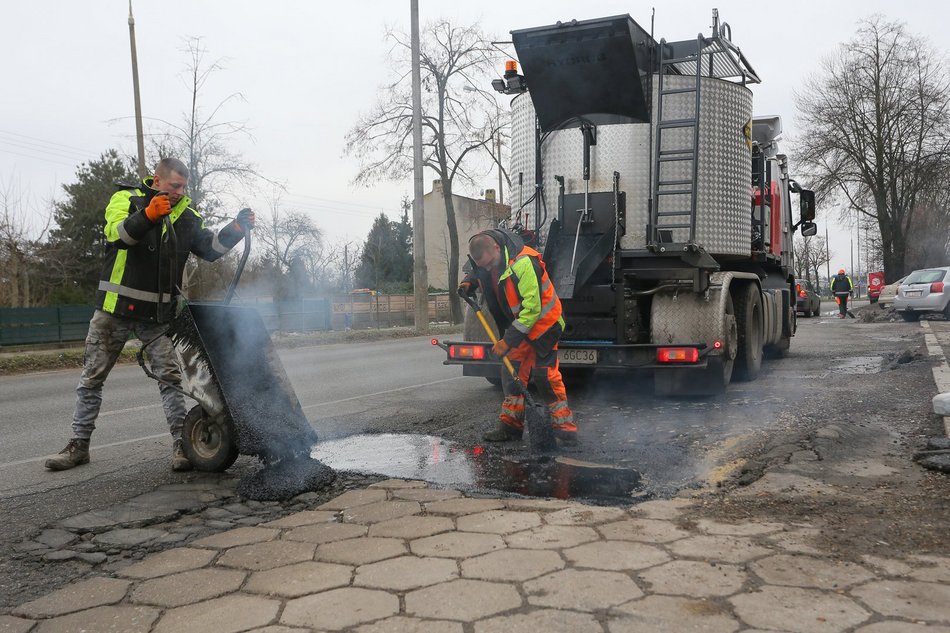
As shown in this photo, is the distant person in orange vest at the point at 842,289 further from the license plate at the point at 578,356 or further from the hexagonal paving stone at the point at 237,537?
the hexagonal paving stone at the point at 237,537

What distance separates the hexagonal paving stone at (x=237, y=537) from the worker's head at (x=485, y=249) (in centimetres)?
251

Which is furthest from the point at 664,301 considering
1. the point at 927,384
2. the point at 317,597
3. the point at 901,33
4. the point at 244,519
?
the point at 901,33

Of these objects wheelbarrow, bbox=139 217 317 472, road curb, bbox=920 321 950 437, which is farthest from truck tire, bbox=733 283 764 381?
wheelbarrow, bbox=139 217 317 472

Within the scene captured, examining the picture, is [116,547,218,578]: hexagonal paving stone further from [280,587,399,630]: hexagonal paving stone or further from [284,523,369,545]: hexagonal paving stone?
[280,587,399,630]: hexagonal paving stone

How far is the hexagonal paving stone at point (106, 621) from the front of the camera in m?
2.41

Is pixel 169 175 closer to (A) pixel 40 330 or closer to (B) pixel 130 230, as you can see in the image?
(B) pixel 130 230

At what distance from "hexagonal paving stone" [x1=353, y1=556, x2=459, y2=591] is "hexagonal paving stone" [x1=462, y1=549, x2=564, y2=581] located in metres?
0.08

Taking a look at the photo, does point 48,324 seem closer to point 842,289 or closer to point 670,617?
point 670,617

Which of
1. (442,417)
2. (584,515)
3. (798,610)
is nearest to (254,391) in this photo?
(584,515)

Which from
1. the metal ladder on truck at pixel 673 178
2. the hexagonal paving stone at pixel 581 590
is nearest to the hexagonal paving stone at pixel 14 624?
the hexagonal paving stone at pixel 581 590

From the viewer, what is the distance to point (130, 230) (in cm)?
424

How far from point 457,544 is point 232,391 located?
1832 millimetres

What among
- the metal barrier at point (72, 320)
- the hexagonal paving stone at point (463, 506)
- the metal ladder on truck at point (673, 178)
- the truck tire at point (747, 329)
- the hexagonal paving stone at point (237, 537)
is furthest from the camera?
the metal barrier at point (72, 320)

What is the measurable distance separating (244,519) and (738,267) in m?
6.50
